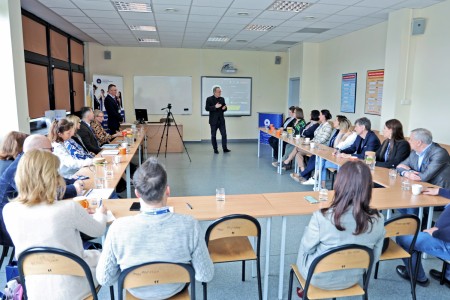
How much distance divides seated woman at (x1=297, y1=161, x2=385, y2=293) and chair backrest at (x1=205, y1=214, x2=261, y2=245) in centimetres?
36

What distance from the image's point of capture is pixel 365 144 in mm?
4777

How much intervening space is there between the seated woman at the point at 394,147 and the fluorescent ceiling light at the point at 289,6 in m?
2.46

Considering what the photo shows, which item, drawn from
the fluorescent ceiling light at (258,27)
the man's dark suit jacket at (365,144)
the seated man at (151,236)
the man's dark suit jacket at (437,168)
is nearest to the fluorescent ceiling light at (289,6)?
the fluorescent ceiling light at (258,27)

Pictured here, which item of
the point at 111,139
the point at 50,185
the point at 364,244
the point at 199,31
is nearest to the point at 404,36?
the point at 199,31

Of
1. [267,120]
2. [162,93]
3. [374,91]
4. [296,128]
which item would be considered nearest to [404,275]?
[296,128]

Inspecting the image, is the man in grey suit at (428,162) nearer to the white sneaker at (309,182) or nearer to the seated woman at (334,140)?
the seated woman at (334,140)

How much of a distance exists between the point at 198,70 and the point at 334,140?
5654 mm

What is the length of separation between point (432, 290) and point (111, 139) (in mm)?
5180

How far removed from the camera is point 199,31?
7.43 meters

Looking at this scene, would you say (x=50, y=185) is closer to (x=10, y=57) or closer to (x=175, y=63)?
(x=10, y=57)

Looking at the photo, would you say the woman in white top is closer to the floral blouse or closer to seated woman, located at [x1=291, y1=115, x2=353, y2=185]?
the floral blouse

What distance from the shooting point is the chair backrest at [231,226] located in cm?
208

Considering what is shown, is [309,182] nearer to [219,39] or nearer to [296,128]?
[296,128]

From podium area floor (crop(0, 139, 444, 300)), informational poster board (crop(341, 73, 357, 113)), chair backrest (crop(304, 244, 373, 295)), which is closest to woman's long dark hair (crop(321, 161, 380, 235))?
chair backrest (crop(304, 244, 373, 295))
